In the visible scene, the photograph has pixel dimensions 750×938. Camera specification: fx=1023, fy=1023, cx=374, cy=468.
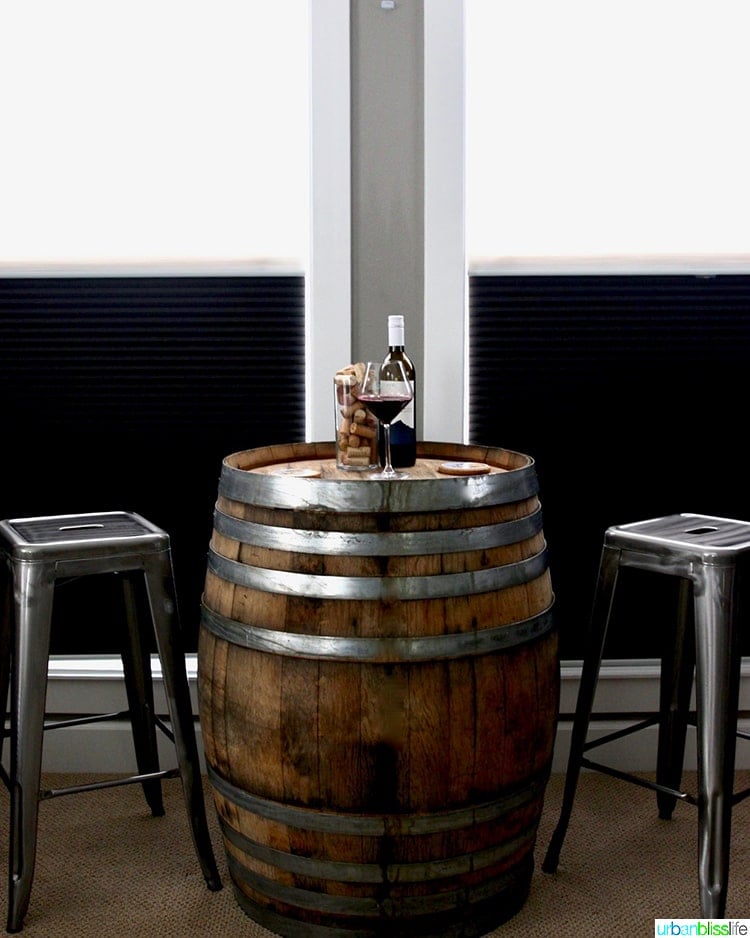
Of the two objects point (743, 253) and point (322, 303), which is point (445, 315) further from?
point (743, 253)

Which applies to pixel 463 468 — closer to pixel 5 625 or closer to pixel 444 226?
pixel 444 226

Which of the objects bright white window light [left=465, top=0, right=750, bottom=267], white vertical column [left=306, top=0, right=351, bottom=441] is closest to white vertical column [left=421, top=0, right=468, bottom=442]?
bright white window light [left=465, top=0, right=750, bottom=267]

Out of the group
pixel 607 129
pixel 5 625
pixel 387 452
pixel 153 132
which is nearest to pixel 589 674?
pixel 387 452

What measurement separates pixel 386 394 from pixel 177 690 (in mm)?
698

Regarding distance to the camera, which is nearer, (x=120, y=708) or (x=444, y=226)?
(x=444, y=226)

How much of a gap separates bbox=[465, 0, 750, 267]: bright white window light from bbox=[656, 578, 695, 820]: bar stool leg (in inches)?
34.5

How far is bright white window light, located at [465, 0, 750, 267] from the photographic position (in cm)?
240

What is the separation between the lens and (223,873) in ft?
6.89

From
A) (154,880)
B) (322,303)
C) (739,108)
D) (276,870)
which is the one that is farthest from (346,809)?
(739,108)

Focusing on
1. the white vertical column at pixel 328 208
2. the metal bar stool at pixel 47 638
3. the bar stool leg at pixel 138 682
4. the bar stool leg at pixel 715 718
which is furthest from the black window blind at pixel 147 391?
the bar stool leg at pixel 715 718

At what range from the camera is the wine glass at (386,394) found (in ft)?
6.09

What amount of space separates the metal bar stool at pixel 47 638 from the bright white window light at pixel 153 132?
74cm

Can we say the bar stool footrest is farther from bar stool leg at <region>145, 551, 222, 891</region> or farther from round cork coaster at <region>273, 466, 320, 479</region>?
round cork coaster at <region>273, 466, 320, 479</region>

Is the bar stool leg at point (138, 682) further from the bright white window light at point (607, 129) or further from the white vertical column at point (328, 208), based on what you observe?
the bright white window light at point (607, 129)
